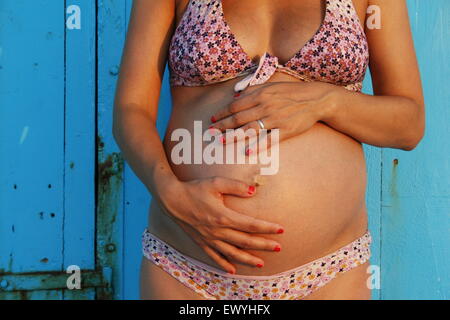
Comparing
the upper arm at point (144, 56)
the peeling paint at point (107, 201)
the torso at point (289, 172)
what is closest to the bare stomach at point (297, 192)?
the torso at point (289, 172)

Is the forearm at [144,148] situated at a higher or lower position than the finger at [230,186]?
higher

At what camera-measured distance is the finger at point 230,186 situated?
3.57ft

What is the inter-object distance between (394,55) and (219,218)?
1.98ft

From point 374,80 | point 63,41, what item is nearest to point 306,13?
point 374,80

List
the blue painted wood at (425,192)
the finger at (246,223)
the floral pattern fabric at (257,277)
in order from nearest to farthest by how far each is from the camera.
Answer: the finger at (246,223), the floral pattern fabric at (257,277), the blue painted wood at (425,192)

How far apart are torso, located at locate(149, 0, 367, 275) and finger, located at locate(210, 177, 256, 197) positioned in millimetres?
33

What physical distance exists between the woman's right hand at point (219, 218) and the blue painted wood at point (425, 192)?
0.92 metres

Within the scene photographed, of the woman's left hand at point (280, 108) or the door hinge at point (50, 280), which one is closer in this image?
the woman's left hand at point (280, 108)

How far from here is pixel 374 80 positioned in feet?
4.39

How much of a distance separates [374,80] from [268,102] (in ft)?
1.14

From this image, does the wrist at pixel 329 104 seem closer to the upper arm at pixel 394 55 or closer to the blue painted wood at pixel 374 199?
the upper arm at pixel 394 55

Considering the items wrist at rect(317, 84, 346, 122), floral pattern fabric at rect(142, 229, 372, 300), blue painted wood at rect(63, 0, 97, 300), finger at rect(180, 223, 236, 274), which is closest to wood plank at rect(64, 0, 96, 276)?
blue painted wood at rect(63, 0, 97, 300)

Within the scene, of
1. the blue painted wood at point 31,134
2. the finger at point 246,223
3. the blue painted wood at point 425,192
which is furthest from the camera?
the blue painted wood at point 425,192
